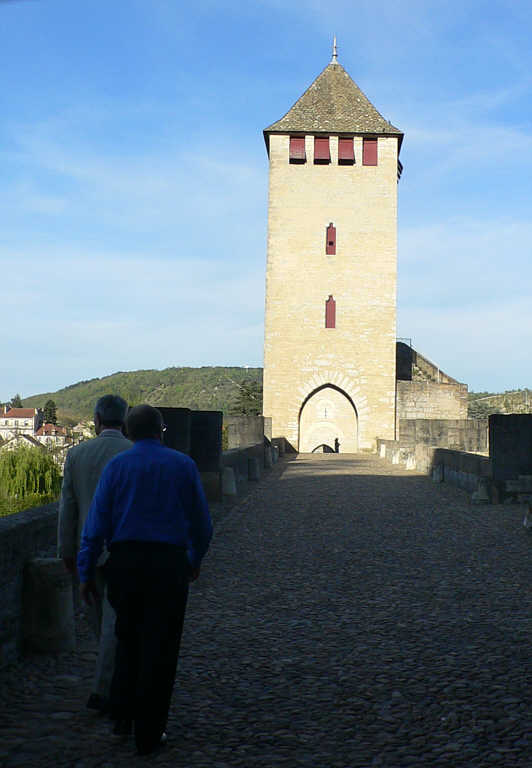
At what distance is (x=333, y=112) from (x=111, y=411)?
35448 mm

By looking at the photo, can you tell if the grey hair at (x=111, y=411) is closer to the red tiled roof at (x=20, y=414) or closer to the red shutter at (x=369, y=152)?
the red shutter at (x=369, y=152)

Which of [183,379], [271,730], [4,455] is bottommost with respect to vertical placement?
[271,730]

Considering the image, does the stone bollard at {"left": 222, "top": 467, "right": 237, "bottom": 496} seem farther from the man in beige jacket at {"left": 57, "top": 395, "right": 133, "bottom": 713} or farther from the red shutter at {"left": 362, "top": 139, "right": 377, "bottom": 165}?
the red shutter at {"left": 362, "top": 139, "right": 377, "bottom": 165}

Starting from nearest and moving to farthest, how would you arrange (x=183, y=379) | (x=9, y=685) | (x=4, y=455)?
(x=9, y=685)
(x=4, y=455)
(x=183, y=379)

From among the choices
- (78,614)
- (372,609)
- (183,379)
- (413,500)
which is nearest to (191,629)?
(78,614)

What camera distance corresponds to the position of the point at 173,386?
120 m

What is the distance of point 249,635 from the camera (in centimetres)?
544

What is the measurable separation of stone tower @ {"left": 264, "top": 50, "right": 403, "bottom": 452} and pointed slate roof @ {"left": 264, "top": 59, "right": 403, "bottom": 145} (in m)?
0.10

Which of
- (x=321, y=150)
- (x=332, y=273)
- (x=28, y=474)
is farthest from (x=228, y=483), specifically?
(x=321, y=150)

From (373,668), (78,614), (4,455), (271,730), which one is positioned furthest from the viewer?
(4,455)

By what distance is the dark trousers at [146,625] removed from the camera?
138 inches

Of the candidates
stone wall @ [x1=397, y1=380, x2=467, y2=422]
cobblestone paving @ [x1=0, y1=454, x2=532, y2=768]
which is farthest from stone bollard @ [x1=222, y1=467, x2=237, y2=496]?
stone wall @ [x1=397, y1=380, x2=467, y2=422]

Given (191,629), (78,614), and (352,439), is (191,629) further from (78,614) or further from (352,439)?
(352,439)

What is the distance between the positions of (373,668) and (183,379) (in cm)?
11925
